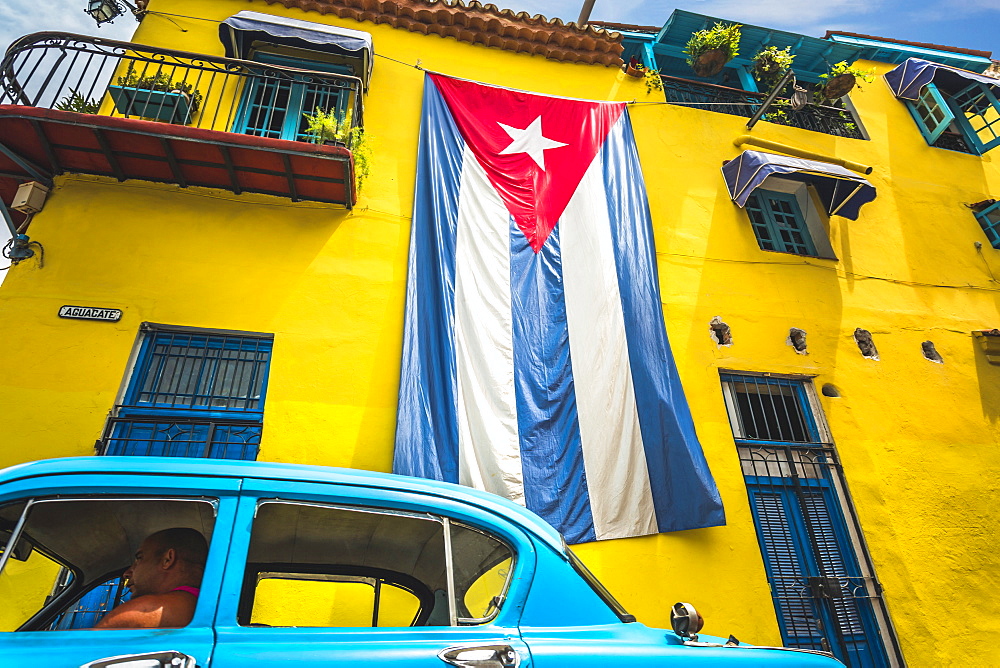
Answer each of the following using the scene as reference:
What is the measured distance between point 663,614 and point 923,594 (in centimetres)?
300

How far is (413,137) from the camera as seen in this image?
25.0 ft

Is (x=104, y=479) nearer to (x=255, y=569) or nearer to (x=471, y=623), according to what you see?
(x=255, y=569)

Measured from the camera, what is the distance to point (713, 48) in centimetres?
940

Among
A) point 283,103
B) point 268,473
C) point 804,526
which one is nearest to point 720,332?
point 804,526

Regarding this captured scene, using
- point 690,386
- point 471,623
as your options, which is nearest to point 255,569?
point 471,623

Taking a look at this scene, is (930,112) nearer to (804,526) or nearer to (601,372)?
(804,526)

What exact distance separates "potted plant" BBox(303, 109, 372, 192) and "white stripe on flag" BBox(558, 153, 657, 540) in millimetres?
2515

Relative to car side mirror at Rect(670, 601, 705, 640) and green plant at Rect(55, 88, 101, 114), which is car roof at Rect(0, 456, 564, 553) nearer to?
car side mirror at Rect(670, 601, 705, 640)

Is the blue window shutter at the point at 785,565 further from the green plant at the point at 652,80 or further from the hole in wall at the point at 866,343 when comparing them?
the green plant at the point at 652,80

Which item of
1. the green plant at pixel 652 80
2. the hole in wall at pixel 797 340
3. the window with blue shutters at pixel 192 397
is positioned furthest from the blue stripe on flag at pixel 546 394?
the green plant at pixel 652 80

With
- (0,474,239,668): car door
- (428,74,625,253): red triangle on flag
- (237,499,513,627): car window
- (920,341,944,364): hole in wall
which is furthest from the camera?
(920,341,944,364): hole in wall

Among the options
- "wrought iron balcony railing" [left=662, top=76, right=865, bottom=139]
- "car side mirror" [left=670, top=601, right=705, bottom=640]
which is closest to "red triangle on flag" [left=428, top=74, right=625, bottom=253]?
"wrought iron balcony railing" [left=662, top=76, right=865, bottom=139]

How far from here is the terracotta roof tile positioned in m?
8.36

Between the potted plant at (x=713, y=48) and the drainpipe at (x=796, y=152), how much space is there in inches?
55.9
